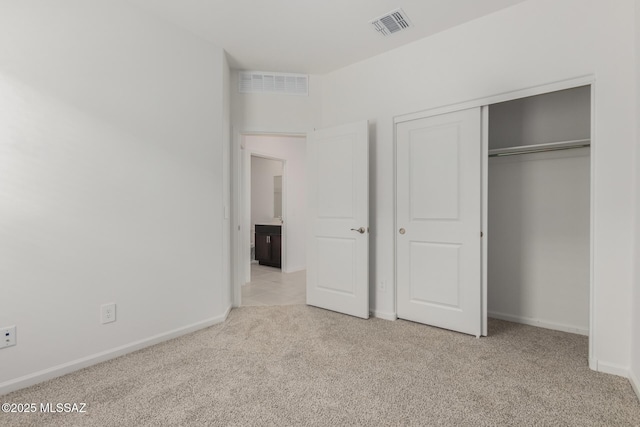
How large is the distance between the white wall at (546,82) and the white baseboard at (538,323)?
0.77 meters

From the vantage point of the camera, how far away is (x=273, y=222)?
642 centimetres

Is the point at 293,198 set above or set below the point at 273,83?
below

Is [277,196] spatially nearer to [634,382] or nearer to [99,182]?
[99,182]

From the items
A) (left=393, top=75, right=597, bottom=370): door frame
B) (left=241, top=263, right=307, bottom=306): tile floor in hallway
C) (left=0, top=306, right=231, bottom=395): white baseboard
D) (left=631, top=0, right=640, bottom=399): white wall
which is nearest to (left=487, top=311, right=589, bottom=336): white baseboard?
(left=393, top=75, right=597, bottom=370): door frame

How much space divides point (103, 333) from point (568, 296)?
12.4 ft

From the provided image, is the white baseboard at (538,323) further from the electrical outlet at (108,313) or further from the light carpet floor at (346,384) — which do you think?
the electrical outlet at (108,313)

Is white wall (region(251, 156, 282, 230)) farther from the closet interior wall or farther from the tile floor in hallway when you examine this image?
the closet interior wall

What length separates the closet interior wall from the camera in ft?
8.85

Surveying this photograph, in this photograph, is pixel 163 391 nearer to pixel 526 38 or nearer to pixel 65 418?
pixel 65 418

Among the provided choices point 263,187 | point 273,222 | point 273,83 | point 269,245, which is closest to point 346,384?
point 273,83

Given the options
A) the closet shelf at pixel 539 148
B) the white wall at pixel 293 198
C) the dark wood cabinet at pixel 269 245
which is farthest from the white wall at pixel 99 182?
the dark wood cabinet at pixel 269 245

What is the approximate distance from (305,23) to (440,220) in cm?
207

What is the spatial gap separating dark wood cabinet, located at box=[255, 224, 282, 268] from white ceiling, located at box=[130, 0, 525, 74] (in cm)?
327

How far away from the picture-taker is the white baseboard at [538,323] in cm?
270
